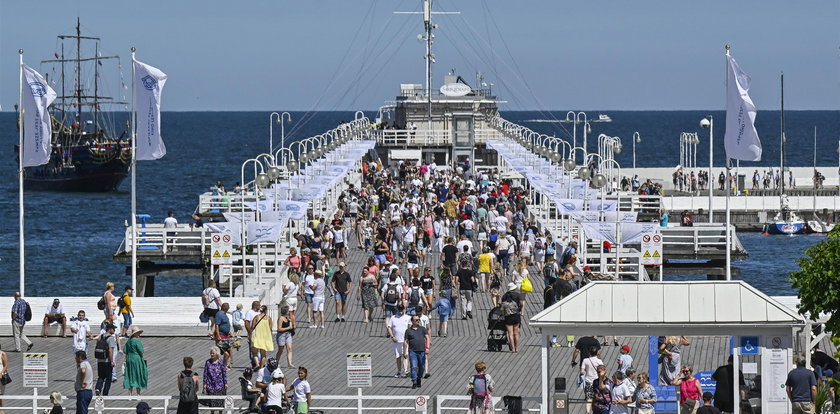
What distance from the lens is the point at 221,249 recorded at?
30.0 meters

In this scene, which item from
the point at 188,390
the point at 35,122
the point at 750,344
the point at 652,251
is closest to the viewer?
the point at 750,344

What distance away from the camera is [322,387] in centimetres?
2277

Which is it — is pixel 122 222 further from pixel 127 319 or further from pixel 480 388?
pixel 480 388

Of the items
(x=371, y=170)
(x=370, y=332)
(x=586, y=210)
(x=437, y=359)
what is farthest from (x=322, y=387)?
(x=371, y=170)

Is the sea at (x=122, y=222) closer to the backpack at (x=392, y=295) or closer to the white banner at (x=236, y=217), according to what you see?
the backpack at (x=392, y=295)

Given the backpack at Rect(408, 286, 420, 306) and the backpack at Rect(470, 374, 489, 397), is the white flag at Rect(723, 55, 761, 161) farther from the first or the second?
the backpack at Rect(470, 374, 489, 397)

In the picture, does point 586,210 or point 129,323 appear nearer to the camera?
point 129,323

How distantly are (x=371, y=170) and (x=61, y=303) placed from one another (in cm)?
3680

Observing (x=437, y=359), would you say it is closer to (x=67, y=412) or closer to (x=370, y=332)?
(x=370, y=332)

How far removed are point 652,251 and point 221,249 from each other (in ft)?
27.6

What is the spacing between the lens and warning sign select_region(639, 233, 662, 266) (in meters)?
30.2

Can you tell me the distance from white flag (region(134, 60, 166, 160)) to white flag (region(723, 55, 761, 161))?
1185 cm

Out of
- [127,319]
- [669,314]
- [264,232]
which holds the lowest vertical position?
[127,319]

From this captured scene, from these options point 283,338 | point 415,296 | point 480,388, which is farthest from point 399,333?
point 480,388
